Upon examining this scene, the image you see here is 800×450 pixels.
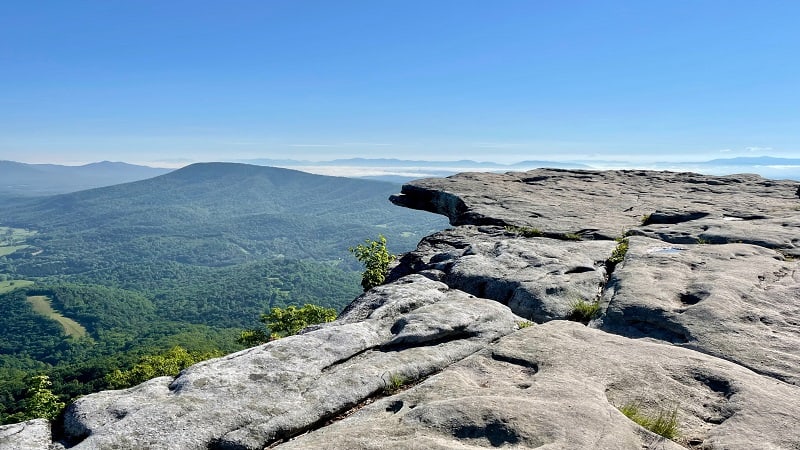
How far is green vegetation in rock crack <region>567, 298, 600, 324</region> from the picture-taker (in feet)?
41.3

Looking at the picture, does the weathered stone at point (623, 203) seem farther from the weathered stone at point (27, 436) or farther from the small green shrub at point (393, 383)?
the weathered stone at point (27, 436)

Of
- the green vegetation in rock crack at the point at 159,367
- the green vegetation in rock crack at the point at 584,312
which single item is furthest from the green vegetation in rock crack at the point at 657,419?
the green vegetation in rock crack at the point at 159,367

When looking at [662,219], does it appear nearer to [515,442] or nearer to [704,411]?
[704,411]

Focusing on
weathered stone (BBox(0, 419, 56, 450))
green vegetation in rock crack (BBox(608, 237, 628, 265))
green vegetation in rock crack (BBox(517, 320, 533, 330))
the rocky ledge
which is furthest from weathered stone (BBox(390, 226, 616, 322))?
weathered stone (BBox(0, 419, 56, 450))

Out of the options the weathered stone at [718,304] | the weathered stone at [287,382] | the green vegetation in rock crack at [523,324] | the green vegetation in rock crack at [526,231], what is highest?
the green vegetation in rock crack at [526,231]

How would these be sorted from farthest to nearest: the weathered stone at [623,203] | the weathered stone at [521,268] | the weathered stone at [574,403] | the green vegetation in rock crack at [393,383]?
the weathered stone at [623,203], the weathered stone at [521,268], the green vegetation in rock crack at [393,383], the weathered stone at [574,403]

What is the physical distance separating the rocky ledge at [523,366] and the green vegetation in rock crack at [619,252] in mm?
159

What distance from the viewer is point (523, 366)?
959 cm

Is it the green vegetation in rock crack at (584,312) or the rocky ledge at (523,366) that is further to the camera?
the green vegetation in rock crack at (584,312)

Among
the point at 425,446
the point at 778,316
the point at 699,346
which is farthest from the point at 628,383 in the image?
the point at 778,316

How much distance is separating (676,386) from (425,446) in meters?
5.19

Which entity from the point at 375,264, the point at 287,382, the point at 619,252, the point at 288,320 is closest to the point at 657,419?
the point at 287,382

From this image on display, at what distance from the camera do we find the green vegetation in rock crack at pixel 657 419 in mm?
7324

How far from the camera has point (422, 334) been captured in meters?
11.3
